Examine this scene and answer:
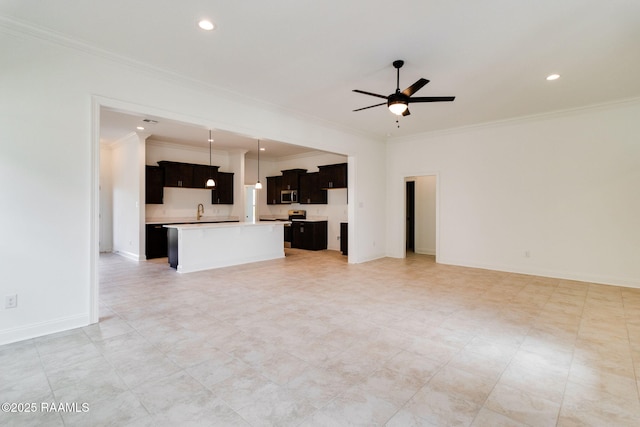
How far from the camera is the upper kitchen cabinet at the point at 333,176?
8.36 metres

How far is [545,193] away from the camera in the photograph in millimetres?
5645

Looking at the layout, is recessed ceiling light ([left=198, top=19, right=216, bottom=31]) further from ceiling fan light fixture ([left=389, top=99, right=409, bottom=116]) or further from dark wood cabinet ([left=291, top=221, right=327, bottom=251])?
dark wood cabinet ([left=291, top=221, right=327, bottom=251])

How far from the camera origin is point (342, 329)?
3.22m

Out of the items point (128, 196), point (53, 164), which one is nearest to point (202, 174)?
point (128, 196)

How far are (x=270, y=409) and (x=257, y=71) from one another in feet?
11.9

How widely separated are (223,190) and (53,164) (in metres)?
6.01

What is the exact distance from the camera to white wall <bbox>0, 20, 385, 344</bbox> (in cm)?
287

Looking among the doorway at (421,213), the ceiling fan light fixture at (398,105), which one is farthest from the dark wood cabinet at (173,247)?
the doorway at (421,213)

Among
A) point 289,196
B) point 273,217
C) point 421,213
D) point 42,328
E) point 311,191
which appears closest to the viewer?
point 42,328

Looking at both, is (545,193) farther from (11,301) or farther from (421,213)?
(11,301)

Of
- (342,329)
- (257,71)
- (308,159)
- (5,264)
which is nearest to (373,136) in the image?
(308,159)

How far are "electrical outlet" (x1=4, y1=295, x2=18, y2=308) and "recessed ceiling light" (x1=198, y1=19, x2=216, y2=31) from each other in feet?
10.3

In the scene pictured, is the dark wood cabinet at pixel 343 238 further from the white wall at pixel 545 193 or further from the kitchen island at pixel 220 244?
the white wall at pixel 545 193

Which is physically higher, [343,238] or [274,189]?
[274,189]
